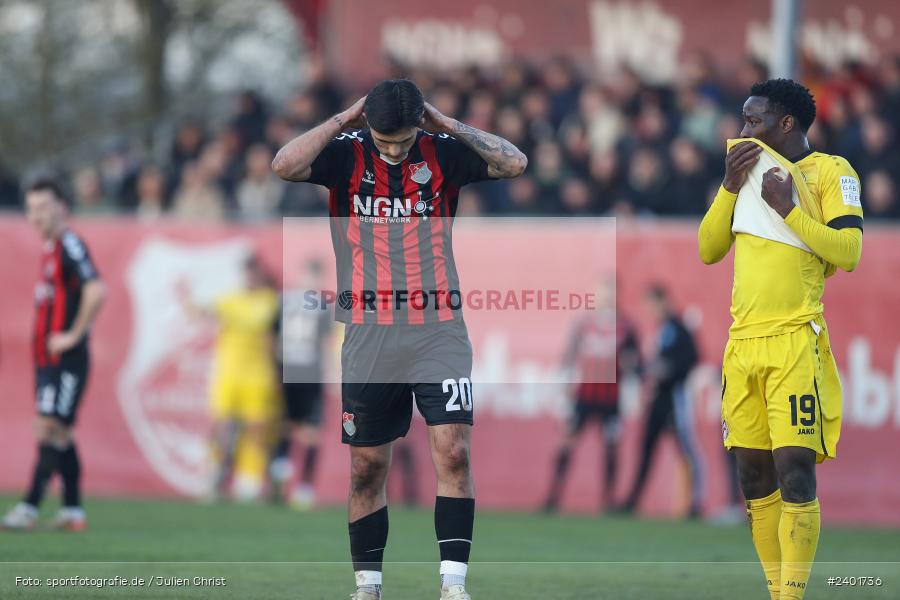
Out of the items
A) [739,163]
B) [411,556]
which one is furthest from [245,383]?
[739,163]

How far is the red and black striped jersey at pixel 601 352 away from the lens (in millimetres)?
15055

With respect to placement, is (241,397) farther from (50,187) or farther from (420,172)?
(420,172)

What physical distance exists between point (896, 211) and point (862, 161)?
705mm

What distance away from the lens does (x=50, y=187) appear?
11.1m

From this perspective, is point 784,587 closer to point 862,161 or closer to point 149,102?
point 862,161

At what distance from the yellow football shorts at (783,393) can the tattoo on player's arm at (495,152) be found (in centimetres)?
144

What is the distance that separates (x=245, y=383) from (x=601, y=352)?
4033mm

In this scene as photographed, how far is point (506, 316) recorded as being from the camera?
15.4 m

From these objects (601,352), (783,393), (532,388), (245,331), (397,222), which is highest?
(397,222)

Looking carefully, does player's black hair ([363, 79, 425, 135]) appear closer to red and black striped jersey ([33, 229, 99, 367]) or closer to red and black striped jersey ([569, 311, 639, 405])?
red and black striped jersey ([33, 229, 99, 367])

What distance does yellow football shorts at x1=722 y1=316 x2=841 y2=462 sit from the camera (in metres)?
6.72

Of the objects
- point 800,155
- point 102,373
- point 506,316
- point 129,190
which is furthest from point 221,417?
point 800,155

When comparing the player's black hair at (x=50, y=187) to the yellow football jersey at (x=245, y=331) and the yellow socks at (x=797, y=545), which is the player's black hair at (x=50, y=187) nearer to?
the yellow football jersey at (x=245, y=331)

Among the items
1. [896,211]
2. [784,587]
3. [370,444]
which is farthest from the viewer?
[896,211]
